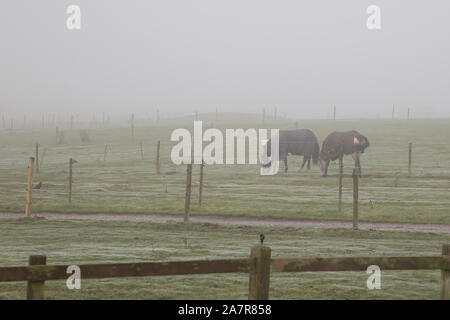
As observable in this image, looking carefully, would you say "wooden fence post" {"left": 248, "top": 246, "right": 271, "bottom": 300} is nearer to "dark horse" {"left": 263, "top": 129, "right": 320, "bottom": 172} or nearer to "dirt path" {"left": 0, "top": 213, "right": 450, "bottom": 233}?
"dirt path" {"left": 0, "top": 213, "right": 450, "bottom": 233}

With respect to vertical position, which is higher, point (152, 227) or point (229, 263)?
point (229, 263)

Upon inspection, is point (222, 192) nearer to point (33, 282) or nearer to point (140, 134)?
point (33, 282)

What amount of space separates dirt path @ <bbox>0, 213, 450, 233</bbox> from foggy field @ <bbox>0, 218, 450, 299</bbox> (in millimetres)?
1289

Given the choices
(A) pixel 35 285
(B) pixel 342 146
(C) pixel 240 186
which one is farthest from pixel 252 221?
(B) pixel 342 146

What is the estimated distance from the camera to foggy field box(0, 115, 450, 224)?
23641mm

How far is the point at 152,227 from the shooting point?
19.1 m

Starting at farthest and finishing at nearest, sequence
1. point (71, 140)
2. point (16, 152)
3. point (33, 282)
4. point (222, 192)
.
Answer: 1. point (71, 140)
2. point (16, 152)
3. point (222, 192)
4. point (33, 282)

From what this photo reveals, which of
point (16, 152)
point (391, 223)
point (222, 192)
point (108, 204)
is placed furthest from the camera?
point (16, 152)

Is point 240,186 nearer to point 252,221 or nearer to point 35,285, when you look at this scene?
point 252,221

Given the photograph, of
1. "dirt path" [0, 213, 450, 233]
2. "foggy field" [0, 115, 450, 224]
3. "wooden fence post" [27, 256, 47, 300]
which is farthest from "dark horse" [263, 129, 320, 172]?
"wooden fence post" [27, 256, 47, 300]

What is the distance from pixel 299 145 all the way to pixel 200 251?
27178 mm

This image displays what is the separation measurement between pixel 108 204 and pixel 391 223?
11.0 m

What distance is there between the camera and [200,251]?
14219mm

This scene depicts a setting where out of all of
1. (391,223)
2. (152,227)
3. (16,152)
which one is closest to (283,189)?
(391,223)
